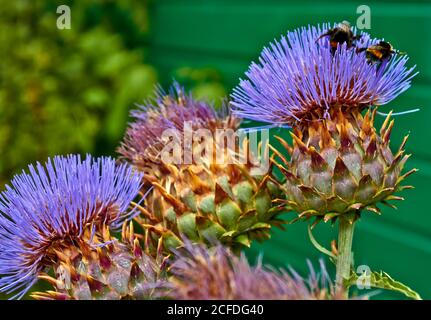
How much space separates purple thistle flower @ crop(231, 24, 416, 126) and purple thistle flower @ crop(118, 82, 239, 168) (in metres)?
0.14

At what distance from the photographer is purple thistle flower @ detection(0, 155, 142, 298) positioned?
3.28 feet

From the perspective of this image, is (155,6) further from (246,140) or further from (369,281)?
(369,281)

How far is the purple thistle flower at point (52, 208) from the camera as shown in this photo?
1000mm

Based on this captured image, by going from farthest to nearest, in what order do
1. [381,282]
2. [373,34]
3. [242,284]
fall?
[373,34] < [381,282] < [242,284]

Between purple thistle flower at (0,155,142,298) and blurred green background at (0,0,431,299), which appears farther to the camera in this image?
blurred green background at (0,0,431,299)

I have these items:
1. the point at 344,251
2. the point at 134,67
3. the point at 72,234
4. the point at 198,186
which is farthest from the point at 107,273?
the point at 134,67

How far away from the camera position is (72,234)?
1.03 metres

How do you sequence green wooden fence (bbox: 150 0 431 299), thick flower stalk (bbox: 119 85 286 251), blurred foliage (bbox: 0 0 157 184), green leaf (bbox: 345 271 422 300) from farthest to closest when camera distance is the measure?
1. blurred foliage (bbox: 0 0 157 184)
2. green wooden fence (bbox: 150 0 431 299)
3. thick flower stalk (bbox: 119 85 286 251)
4. green leaf (bbox: 345 271 422 300)

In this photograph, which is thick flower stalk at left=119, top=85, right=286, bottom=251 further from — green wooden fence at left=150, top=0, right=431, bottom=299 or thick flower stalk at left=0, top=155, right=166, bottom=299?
green wooden fence at left=150, top=0, right=431, bottom=299

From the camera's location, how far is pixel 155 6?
3055 mm

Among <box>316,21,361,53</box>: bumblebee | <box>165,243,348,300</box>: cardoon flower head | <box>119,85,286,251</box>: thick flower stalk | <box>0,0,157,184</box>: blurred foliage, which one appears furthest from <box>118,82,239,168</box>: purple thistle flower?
<box>0,0,157,184</box>: blurred foliage

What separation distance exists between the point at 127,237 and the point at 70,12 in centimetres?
208

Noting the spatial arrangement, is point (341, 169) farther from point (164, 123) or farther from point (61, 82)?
point (61, 82)

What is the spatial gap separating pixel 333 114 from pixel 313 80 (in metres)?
0.07
